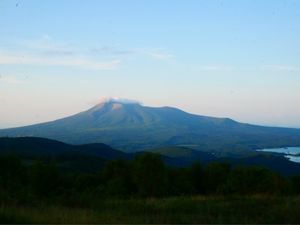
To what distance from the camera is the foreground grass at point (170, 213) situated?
10.3 m

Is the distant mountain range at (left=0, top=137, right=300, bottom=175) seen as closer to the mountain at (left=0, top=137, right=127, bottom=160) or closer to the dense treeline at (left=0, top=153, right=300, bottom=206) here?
the mountain at (left=0, top=137, right=127, bottom=160)

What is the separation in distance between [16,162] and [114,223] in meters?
33.2

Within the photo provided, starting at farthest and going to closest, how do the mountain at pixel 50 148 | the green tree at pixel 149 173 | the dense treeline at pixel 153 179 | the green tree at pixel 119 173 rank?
the mountain at pixel 50 148, the green tree at pixel 119 173, the green tree at pixel 149 173, the dense treeline at pixel 153 179

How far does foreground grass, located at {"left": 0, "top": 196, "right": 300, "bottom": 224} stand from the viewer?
33.9ft

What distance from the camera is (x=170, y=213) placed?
12273 mm

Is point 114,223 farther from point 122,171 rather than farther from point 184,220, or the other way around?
point 122,171

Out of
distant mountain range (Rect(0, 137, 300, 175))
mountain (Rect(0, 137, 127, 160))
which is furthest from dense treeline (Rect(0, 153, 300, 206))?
mountain (Rect(0, 137, 127, 160))

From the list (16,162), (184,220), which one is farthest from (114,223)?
(16,162)

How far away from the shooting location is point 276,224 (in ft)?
33.6

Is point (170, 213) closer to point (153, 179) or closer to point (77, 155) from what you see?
point (153, 179)

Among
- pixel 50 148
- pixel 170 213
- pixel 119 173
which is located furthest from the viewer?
pixel 50 148

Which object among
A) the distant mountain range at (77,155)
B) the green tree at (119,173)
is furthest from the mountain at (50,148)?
the green tree at (119,173)

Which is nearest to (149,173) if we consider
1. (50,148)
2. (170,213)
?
(170,213)

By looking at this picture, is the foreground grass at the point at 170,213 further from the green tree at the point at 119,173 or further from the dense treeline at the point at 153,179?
the green tree at the point at 119,173
